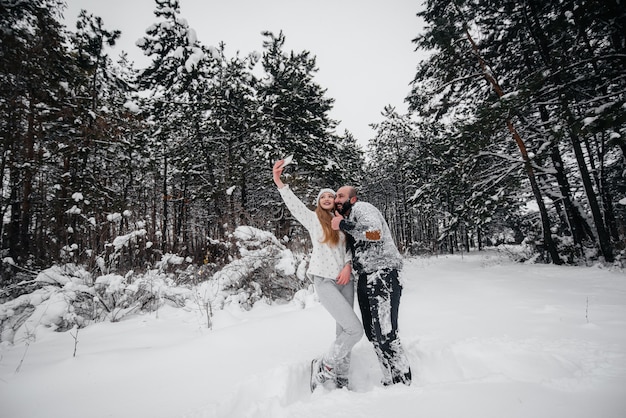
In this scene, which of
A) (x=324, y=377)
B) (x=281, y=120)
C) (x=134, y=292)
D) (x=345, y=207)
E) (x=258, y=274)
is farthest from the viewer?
(x=281, y=120)

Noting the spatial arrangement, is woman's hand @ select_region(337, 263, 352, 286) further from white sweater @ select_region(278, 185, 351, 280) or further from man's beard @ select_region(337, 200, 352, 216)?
man's beard @ select_region(337, 200, 352, 216)

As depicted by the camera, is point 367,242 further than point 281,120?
No

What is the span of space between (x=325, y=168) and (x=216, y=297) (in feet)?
32.5

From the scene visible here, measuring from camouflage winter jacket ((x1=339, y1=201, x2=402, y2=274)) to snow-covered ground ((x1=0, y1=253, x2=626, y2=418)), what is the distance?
3.13ft

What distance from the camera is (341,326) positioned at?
2301 mm

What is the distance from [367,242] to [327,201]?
0.53 m

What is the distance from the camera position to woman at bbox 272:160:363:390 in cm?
222

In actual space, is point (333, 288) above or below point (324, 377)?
above

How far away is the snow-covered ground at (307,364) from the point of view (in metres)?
1.76

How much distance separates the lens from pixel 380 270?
2.26m

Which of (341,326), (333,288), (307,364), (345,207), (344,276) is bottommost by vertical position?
(307,364)

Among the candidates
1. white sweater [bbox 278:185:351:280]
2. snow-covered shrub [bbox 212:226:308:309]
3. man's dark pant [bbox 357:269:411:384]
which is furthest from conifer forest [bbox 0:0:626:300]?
man's dark pant [bbox 357:269:411:384]

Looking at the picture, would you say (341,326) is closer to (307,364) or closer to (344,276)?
(344,276)

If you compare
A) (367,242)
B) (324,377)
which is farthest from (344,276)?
(324,377)
